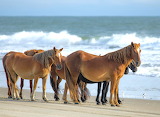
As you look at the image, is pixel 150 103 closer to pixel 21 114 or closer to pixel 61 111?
pixel 61 111

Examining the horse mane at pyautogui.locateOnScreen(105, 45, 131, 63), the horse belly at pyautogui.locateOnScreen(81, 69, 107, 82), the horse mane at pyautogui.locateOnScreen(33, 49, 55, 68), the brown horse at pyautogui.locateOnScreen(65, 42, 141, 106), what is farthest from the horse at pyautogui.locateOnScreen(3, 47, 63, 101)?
the horse mane at pyautogui.locateOnScreen(105, 45, 131, 63)

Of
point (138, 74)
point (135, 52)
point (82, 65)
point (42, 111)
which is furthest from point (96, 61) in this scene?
point (138, 74)

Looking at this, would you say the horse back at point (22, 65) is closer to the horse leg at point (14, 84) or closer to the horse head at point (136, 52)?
the horse leg at point (14, 84)

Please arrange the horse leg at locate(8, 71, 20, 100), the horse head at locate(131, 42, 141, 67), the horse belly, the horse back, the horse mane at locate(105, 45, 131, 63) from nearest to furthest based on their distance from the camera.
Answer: the horse head at locate(131, 42, 141, 67) → the horse mane at locate(105, 45, 131, 63) → the horse belly → the horse back → the horse leg at locate(8, 71, 20, 100)

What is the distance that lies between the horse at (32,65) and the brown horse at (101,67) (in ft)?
1.19

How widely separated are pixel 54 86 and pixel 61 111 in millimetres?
2615

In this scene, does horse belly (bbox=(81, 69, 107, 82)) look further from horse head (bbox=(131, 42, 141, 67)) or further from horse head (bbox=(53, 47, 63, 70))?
horse head (bbox=(131, 42, 141, 67))

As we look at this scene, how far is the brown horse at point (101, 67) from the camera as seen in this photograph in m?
8.02

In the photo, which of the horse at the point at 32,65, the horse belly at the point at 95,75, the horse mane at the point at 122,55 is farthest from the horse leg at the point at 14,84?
the horse mane at the point at 122,55

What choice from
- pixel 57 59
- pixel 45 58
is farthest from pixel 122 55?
pixel 45 58

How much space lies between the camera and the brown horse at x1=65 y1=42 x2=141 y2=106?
8023 millimetres

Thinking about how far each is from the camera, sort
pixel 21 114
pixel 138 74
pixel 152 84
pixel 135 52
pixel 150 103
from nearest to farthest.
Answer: pixel 21 114 < pixel 135 52 < pixel 150 103 < pixel 152 84 < pixel 138 74

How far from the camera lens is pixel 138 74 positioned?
13547mm

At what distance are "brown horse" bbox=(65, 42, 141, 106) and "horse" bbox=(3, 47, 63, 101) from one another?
14.3 inches
